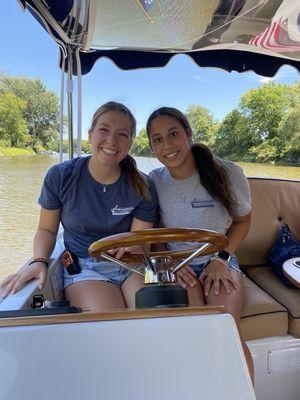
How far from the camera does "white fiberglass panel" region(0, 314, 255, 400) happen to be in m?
0.72

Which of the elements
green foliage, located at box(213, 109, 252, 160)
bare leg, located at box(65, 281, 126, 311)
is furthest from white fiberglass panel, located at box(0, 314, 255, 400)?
green foliage, located at box(213, 109, 252, 160)

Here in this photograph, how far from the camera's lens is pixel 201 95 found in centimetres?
1021

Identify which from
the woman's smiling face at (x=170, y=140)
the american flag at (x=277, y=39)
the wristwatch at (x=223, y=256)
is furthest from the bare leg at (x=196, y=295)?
the american flag at (x=277, y=39)

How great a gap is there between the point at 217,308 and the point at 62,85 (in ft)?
7.14

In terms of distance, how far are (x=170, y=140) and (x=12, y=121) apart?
7.09 m

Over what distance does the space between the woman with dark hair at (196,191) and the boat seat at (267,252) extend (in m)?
0.21

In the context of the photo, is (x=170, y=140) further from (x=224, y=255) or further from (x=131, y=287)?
(x=131, y=287)

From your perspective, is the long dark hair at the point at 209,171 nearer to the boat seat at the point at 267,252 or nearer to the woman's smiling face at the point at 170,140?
the woman's smiling face at the point at 170,140

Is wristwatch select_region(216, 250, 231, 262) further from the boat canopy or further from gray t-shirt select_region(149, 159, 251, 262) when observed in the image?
the boat canopy

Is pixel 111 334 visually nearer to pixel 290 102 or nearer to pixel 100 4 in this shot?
pixel 100 4

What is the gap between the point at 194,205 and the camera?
1892 millimetres

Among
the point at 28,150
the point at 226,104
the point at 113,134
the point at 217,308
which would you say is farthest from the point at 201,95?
the point at 217,308

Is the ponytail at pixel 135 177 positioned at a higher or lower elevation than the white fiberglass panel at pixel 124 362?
higher

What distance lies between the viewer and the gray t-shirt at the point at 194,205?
1.89 metres
